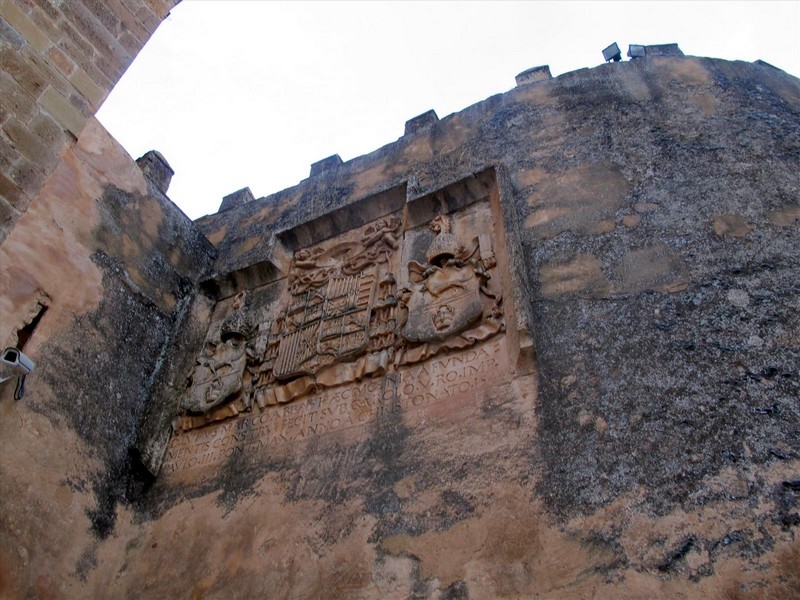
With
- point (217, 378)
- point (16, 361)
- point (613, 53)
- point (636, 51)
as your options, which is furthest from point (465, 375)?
point (613, 53)

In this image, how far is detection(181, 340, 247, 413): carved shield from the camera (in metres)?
4.92

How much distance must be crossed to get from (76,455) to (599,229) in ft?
12.0

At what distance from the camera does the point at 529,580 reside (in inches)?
119

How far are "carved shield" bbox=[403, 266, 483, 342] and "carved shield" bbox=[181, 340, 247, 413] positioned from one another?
1.42m

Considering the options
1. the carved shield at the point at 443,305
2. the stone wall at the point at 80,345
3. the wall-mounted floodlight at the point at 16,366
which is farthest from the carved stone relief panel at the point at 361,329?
the wall-mounted floodlight at the point at 16,366

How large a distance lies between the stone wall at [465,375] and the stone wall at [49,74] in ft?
5.38

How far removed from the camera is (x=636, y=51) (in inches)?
235

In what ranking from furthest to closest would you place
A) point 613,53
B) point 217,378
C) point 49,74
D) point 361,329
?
point 613,53 → point 217,378 → point 361,329 → point 49,74

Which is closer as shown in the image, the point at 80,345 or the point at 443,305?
the point at 443,305

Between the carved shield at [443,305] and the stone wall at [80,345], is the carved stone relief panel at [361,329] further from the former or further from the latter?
the stone wall at [80,345]

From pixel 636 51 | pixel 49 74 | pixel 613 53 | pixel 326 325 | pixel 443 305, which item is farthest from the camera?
pixel 613 53

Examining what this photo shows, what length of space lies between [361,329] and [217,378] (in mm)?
1204

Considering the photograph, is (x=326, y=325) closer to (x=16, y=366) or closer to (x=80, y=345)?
(x=80, y=345)

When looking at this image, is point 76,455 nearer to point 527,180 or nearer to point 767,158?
point 527,180
